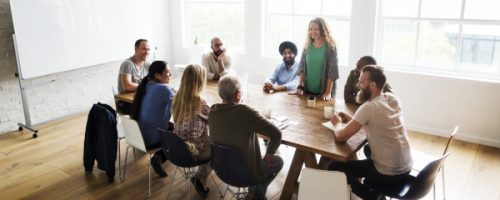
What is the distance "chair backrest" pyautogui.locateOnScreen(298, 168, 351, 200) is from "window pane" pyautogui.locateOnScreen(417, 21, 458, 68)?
10.3 feet

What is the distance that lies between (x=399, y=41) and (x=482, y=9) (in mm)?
939

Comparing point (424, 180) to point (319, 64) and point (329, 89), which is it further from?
point (319, 64)

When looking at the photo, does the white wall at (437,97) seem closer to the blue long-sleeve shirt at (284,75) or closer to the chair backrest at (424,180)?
the blue long-sleeve shirt at (284,75)

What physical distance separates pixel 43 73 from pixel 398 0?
4417mm

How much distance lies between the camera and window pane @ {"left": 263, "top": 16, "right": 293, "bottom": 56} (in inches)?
235

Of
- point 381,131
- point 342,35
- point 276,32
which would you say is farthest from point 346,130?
point 276,32

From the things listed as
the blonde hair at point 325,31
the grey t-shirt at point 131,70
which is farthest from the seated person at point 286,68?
the grey t-shirt at point 131,70

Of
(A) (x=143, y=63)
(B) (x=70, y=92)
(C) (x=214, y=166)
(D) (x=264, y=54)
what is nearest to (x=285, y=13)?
(D) (x=264, y=54)

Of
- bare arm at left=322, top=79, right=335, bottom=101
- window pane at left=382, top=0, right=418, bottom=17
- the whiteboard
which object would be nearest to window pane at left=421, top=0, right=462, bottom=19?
window pane at left=382, top=0, right=418, bottom=17

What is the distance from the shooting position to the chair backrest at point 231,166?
2620mm

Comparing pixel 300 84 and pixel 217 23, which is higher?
pixel 217 23

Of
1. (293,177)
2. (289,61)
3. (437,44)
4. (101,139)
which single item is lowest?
(293,177)

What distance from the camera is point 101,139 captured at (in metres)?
3.69

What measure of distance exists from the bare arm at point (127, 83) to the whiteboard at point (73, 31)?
152 cm
